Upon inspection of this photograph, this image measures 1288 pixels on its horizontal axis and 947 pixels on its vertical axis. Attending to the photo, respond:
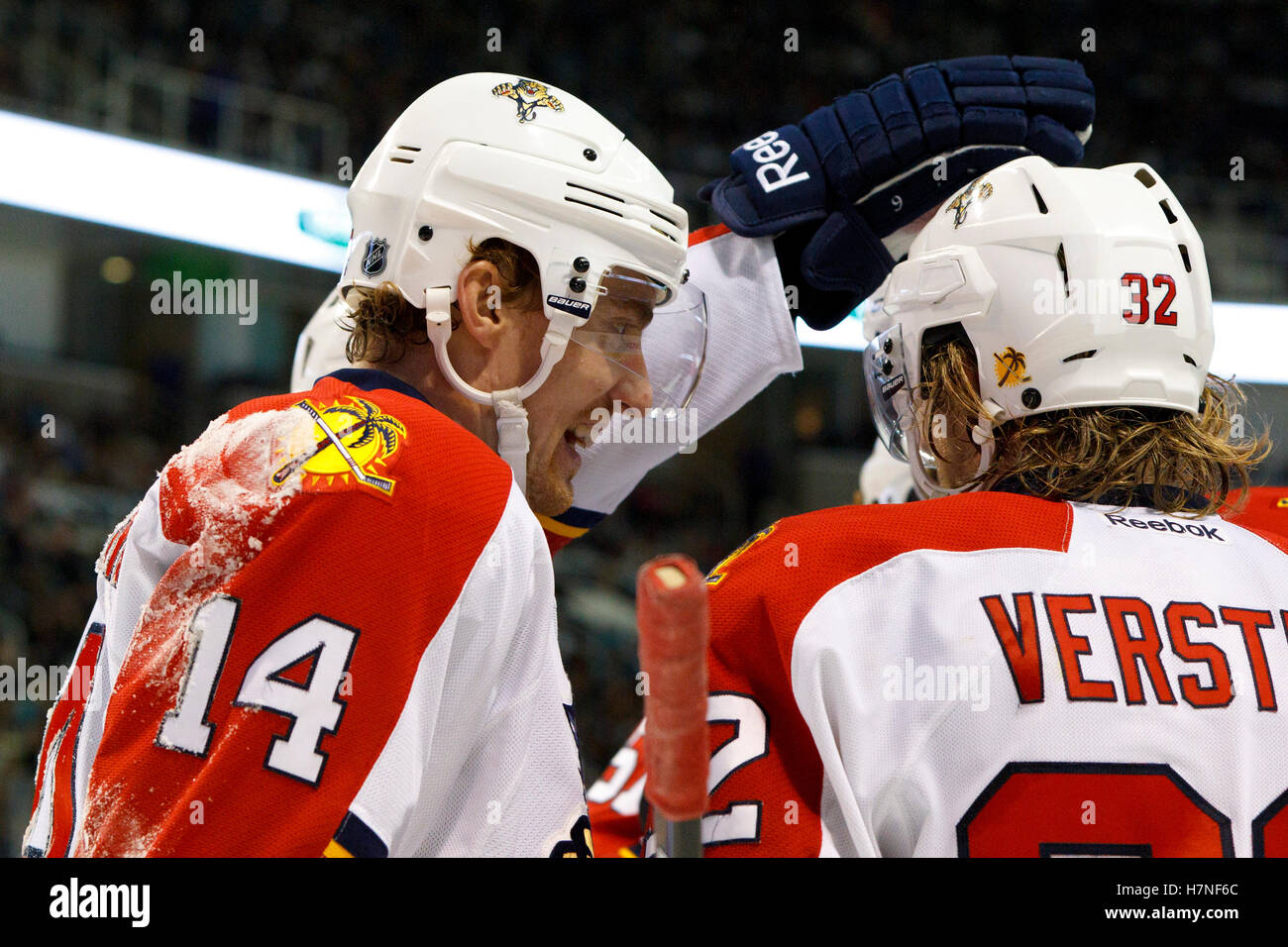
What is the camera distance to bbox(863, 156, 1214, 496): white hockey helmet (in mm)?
1827

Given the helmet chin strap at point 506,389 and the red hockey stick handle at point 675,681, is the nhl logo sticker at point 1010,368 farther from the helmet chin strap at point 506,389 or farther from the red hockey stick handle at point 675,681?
the red hockey stick handle at point 675,681

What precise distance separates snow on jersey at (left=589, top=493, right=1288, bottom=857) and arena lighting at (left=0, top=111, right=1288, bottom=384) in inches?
278

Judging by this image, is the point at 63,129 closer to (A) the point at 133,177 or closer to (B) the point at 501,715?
(A) the point at 133,177

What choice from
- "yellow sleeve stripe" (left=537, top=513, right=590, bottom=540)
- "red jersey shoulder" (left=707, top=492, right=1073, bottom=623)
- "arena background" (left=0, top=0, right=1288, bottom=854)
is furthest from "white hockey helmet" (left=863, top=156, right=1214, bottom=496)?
"arena background" (left=0, top=0, right=1288, bottom=854)

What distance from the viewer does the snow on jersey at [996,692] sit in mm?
1576

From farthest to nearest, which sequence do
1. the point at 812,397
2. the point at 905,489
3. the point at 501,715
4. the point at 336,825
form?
the point at 812,397, the point at 905,489, the point at 501,715, the point at 336,825

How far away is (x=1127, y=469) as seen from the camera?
180 centimetres

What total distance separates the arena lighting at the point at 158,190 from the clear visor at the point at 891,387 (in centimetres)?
651

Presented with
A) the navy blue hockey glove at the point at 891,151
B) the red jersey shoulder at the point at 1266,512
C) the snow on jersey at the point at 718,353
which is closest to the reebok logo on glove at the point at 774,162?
the navy blue hockey glove at the point at 891,151

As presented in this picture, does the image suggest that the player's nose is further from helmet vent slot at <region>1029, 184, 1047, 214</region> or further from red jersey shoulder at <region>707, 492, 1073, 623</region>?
helmet vent slot at <region>1029, 184, 1047, 214</region>

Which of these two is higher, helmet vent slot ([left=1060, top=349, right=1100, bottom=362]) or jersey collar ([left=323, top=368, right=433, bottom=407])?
helmet vent slot ([left=1060, top=349, right=1100, bottom=362])
